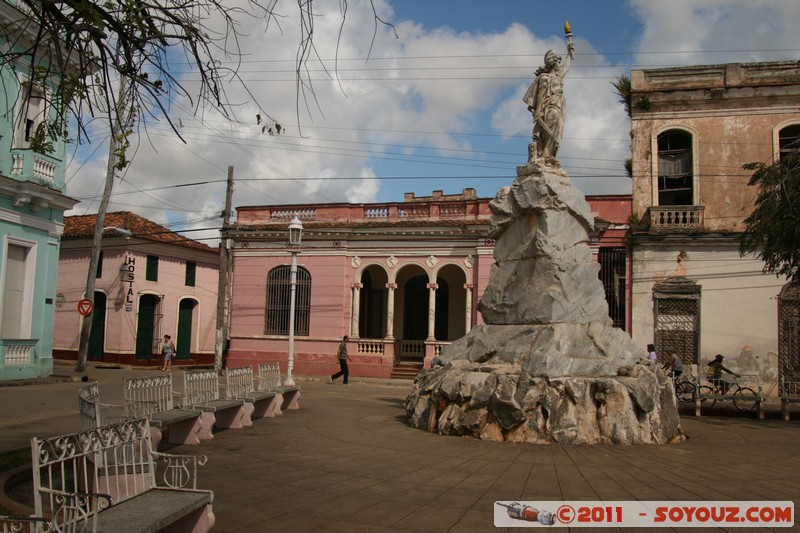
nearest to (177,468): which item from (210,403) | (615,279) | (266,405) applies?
(210,403)

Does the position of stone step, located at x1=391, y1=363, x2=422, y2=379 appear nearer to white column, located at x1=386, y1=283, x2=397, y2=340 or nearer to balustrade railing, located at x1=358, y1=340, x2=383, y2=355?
balustrade railing, located at x1=358, y1=340, x2=383, y2=355

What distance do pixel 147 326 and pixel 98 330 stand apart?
198 centimetres

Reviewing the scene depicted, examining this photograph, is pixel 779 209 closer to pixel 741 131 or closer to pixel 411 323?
pixel 741 131

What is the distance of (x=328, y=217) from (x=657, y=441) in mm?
17983

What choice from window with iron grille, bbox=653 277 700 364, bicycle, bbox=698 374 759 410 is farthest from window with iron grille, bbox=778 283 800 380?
window with iron grille, bbox=653 277 700 364

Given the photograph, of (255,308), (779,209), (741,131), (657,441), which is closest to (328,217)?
(255,308)

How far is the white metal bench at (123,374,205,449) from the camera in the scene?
749 cm

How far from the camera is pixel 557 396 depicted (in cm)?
883

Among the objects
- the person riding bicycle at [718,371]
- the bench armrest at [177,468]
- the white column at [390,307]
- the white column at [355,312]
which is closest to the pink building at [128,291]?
the white column at [355,312]

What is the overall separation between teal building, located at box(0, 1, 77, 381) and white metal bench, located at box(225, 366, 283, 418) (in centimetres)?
991

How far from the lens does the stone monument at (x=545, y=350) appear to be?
8820 mm

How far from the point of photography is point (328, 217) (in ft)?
82.9

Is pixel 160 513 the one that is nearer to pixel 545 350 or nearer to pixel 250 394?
pixel 545 350

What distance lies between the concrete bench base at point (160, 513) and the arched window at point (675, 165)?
20.4 m
